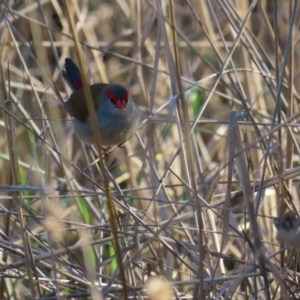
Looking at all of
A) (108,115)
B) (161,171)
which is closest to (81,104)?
(108,115)

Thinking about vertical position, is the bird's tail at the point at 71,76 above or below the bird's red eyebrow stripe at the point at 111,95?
above

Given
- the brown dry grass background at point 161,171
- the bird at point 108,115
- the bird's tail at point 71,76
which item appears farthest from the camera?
the bird's tail at point 71,76

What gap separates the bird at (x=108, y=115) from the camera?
300 cm

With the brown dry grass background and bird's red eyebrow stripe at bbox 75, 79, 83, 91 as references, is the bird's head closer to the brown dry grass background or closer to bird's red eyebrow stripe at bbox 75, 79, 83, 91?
the brown dry grass background

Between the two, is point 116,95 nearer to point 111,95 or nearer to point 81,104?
point 111,95

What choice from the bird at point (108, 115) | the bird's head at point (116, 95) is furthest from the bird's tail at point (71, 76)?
the bird's head at point (116, 95)

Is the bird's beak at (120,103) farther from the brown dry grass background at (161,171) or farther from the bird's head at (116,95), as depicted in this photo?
the brown dry grass background at (161,171)

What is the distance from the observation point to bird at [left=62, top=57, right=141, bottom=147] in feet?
9.84

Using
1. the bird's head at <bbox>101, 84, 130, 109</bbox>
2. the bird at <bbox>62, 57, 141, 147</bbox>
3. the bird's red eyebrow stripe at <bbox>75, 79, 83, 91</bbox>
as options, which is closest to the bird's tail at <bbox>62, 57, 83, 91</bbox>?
the bird's red eyebrow stripe at <bbox>75, 79, 83, 91</bbox>

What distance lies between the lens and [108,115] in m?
3.12

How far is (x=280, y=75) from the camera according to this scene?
7.68ft

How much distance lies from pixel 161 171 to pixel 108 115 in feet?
3.44

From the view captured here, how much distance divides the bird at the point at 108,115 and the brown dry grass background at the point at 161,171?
110mm

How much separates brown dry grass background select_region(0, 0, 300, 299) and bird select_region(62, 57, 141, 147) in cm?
11
